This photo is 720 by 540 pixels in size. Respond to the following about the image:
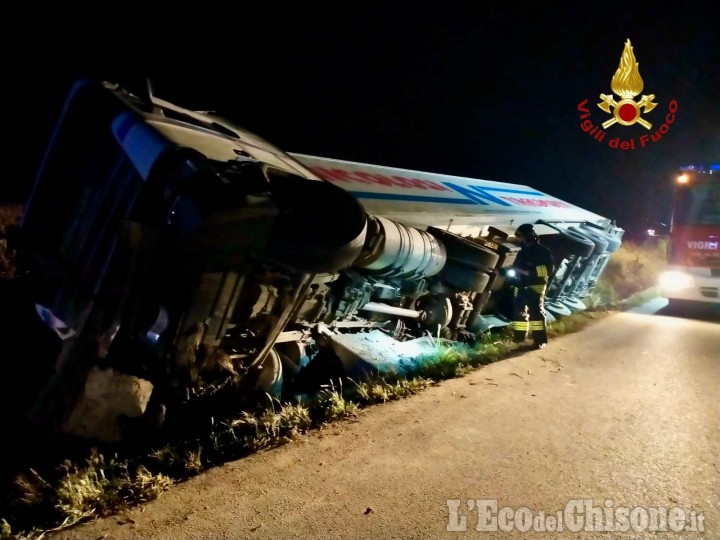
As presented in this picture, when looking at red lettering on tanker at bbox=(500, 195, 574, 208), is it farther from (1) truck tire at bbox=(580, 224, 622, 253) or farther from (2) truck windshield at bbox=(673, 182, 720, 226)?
(2) truck windshield at bbox=(673, 182, 720, 226)

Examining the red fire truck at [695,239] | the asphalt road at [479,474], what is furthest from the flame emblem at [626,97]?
the asphalt road at [479,474]

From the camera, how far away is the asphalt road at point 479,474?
2322 millimetres

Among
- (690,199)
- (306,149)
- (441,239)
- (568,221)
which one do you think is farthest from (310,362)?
(306,149)

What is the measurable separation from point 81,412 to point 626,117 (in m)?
14.9

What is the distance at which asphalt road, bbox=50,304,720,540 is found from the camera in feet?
7.62

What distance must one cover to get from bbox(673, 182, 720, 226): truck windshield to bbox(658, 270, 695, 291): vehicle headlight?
1058 mm

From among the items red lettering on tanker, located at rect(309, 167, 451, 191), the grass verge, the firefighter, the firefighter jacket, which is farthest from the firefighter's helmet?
the grass verge

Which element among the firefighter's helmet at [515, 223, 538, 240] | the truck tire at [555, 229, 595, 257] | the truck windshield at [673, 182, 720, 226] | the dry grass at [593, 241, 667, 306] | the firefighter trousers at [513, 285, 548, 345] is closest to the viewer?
the firefighter trousers at [513, 285, 548, 345]

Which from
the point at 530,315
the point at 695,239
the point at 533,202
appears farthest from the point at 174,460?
the point at 695,239

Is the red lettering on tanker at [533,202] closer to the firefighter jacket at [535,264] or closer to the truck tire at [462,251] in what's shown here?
the firefighter jacket at [535,264]

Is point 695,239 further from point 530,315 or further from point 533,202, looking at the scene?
point 530,315

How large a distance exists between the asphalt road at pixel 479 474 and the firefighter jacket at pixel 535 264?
1868mm

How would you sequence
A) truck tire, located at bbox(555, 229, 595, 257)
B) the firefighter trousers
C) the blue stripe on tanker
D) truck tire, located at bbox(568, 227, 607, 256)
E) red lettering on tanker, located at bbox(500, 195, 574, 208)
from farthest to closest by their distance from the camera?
red lettering on tanker, located at bbox(500, 195, 574, 208) → truck tire, located at bbox(568, 227, 607, 256) → truck tire, located at bbox(555, 229, 595, 257) → the firefighter trousers → the blue stripe on tanker

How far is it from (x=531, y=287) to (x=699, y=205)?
6.18 m
